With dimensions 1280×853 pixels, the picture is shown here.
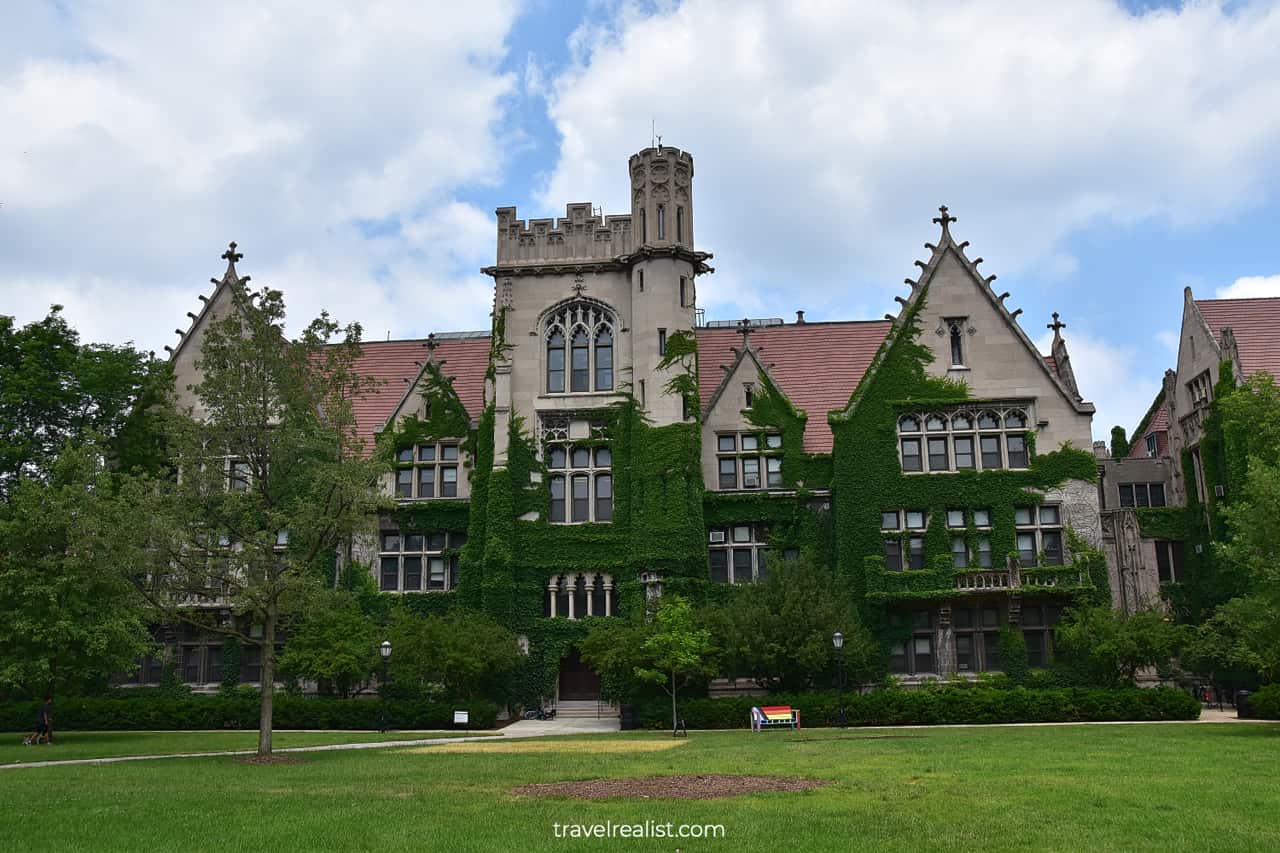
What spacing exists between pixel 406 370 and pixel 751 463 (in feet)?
59.4

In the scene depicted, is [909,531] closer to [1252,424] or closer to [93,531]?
[1252,424]

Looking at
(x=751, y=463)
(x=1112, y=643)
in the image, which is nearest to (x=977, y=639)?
(x=1112, y=643)

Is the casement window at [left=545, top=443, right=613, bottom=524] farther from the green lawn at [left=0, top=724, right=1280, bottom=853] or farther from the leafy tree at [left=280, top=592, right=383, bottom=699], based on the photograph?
the green lawn at [left=0, top=724, right=1280, bottom=853]

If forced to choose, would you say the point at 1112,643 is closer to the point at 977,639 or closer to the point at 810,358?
the point at 977,639

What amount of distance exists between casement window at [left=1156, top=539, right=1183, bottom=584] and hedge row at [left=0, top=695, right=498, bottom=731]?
96.3 ft

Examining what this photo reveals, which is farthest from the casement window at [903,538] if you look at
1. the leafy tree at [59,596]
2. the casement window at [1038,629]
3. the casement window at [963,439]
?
the leafy tree at [59,596]

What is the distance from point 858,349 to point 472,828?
4124 cm

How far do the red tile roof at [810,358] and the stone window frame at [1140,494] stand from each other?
13.3 metres

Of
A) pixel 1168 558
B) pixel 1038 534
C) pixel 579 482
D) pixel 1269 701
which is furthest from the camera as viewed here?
pixel 1168 558

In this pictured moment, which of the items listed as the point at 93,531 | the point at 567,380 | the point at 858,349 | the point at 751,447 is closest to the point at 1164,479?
the point at 858,349

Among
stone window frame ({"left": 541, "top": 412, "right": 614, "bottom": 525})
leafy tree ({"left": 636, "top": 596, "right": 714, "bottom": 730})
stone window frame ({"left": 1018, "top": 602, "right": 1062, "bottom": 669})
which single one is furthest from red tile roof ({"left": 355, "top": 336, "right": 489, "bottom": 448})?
stone window frame ({"left": 1018, "top": 602, "right": 1062, "bottom": 669})

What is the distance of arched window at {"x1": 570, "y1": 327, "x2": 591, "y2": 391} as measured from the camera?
47000 mm

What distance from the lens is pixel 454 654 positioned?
38438 mm

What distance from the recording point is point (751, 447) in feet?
153
